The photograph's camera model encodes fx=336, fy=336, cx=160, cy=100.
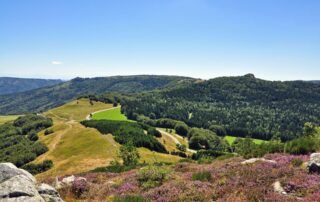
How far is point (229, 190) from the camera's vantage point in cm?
1688

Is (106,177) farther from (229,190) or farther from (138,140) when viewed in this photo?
(138,140)

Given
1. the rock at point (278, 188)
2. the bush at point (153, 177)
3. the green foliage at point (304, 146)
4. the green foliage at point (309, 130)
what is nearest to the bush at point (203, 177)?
the bush at point (153, 177)

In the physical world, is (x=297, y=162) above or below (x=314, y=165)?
below

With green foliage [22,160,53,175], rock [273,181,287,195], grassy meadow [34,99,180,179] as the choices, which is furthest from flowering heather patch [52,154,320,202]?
green foliage [22,160,53,175]

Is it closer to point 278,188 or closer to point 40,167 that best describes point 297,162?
point 278,188

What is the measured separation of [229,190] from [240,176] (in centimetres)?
290

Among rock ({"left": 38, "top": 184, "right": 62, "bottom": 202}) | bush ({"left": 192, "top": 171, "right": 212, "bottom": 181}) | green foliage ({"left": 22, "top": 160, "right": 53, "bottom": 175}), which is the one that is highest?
rock ({"left": 38, "top": 184, "right": 62, "bottom": 202})

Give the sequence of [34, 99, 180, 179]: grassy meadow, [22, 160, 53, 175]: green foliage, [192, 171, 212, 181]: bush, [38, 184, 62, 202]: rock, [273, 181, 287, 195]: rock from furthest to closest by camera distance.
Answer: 1. [22, 160, 53, 175]: green foliage
2. [34, 99, 180, 179]: grassy meadow
3. [192, 171, 212, 181]: bush
4. [273, 181, 287, 195]: rock
5. [38, 184, 62, 202]: rock

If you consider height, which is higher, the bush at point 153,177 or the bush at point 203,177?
the bush at point 203,177

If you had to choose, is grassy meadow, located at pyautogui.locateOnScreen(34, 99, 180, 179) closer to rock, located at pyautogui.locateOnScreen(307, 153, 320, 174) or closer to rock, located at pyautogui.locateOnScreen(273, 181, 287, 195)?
rock, located at pyautogui.locateOnScreen(307, 153, 320, 174)

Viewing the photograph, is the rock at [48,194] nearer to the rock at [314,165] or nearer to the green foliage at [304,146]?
the rock at [314,165]

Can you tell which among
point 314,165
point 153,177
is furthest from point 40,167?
point 314,165

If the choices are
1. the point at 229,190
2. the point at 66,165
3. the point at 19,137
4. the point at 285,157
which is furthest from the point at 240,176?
the point at 19,137

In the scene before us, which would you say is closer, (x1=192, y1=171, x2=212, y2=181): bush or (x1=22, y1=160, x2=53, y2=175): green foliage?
(x1=192, y1=171, x2=212, y2=181): bush
